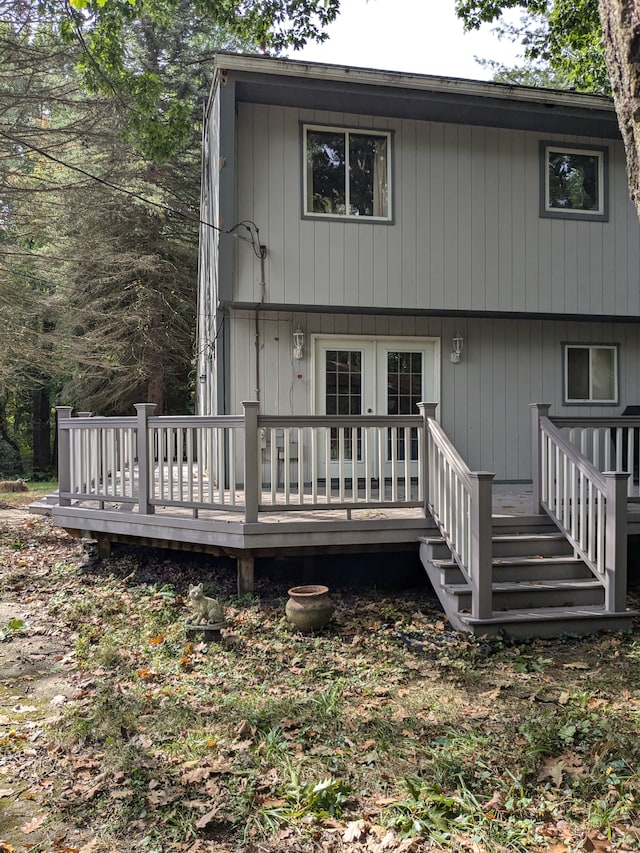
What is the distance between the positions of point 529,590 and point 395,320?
4.59 metres

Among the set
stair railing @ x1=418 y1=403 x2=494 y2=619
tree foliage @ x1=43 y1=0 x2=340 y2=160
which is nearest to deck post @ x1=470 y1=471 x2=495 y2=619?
stair railing @ x1=418 y1=403 x2=494 y2=619

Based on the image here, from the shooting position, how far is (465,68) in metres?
20.9

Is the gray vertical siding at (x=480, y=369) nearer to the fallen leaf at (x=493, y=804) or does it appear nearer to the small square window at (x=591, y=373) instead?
the small square window at (x=591, y=373)

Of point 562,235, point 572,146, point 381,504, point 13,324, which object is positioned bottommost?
point 381,504

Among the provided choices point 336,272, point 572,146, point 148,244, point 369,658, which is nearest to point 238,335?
→ point 336,272

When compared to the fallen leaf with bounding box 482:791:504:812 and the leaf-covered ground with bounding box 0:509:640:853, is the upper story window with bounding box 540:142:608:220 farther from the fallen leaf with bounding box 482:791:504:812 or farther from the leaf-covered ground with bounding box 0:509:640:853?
the fallen leaf with bounding box 482:791:504:812

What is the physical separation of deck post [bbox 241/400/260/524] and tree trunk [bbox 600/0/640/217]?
351cm

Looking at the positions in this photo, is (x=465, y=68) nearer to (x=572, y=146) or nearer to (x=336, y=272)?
(x=572, y=146)

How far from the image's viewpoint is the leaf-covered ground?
272 centimetres

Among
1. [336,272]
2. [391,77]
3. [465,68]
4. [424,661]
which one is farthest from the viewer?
[465,68]

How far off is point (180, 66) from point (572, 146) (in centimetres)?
1463

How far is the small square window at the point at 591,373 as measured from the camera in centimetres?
932

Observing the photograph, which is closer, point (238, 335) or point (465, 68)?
point (238, 335)

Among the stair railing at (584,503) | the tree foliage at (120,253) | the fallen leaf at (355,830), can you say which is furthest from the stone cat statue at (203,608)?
the tree foliage at (120,253)
